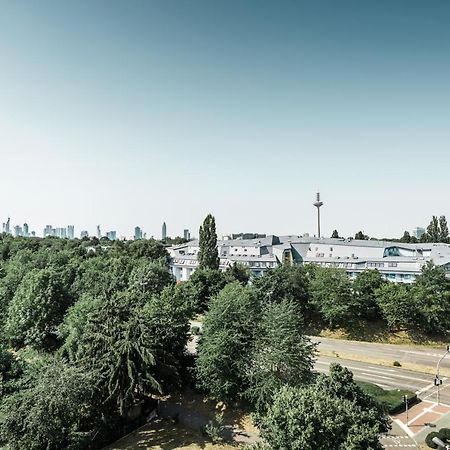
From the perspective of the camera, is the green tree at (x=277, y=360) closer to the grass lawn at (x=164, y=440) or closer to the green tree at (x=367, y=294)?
the grass lawn at (x=164, y=440)

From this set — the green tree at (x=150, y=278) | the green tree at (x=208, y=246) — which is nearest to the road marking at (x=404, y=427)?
the green tree at (x=150, y=278)

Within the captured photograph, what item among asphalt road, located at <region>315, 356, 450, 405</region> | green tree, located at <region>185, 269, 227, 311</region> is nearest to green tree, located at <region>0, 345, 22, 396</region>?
asphalt road, located at <region>315, 356, 450, 405</region>

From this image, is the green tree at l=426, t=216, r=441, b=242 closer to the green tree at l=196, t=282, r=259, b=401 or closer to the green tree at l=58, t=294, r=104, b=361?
the green tree at l=196, t=282, r=259, b=401

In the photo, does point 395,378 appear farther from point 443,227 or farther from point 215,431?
point 443,227

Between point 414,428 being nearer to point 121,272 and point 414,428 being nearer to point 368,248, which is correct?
point 121,272

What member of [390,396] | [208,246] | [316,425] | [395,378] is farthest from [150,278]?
[316,425]

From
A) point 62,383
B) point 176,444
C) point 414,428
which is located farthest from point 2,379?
point 414,428
